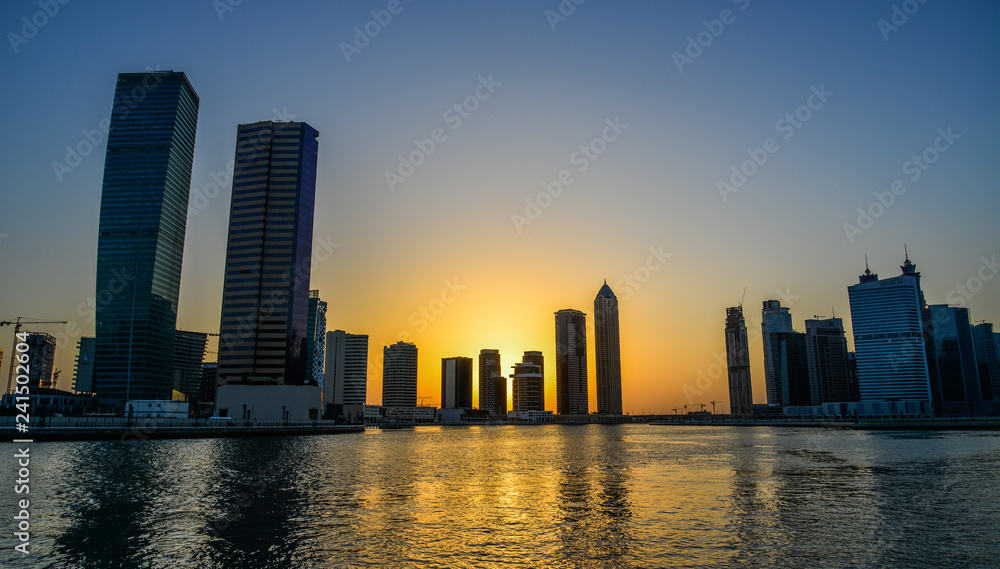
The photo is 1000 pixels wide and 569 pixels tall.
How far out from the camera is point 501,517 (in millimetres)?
36375

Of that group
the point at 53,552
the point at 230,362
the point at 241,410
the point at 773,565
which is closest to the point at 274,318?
the point at 230,362

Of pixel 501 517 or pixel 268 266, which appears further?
pixel 268 266

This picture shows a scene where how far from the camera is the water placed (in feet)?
87.5

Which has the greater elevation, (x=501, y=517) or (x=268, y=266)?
(x=268, y=266)

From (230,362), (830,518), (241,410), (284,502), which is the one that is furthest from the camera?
(230,362)

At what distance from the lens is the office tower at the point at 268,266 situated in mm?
188500

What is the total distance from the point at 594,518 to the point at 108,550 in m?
25.8

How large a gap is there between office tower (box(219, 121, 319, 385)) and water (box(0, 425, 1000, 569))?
128m

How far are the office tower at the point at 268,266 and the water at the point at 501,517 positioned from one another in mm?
128191

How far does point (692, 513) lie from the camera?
37.3 meters

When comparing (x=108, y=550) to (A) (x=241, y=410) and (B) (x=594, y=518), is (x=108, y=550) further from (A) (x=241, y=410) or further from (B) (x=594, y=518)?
(A) (x=241, y=410)

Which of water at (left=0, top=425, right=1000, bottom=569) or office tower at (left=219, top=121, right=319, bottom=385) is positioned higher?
office tower at (left=219, top=121, right=319, bottom=385)

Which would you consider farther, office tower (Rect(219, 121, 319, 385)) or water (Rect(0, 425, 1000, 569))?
office tower (Rect(219, 121, 319, 385))

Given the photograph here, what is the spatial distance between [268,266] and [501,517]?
174 meters
